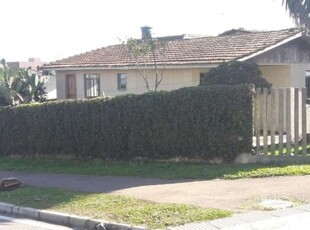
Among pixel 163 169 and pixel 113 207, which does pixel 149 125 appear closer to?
pixel 163 169

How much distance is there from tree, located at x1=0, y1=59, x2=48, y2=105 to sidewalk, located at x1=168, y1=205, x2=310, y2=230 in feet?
52.3

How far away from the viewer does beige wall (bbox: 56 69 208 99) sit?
21.2 metres

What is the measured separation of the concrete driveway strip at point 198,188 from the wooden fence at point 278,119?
6.48 feet

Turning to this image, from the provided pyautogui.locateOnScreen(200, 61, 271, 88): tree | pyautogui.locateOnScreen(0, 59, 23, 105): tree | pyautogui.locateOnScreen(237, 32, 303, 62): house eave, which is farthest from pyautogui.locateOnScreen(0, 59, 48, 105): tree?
pyautogui.locateOnScreen(237, 32, 303, 62): house eave

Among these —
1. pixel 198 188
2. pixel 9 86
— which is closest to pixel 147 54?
pixel 9 86

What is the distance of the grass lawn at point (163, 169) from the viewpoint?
39.5ft

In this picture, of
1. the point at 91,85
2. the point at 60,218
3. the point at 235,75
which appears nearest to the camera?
the point at 60,218

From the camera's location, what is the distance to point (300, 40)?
70.9ft

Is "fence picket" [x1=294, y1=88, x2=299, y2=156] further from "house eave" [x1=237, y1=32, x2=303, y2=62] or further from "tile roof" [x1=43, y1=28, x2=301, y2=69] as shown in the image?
"tile roof" [x1=43, y1=28, x2=301, y2=69]

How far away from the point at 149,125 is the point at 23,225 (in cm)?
594

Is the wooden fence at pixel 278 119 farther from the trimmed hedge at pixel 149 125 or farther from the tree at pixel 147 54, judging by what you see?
the tree at pixel 147 54

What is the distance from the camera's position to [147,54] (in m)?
22.9

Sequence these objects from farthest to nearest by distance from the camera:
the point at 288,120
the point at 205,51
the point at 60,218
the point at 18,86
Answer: the point at 18,86 → the point at 205,51 → the point at 288,120 → the point at 60,218

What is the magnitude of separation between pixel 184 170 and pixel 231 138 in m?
1.34
